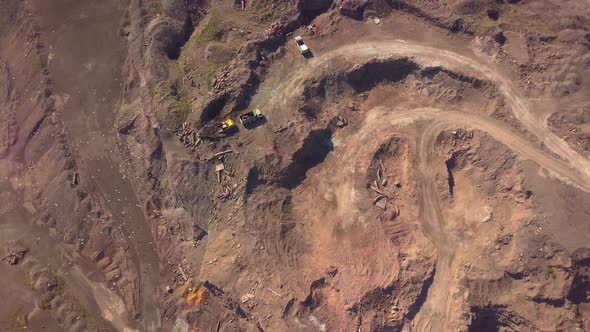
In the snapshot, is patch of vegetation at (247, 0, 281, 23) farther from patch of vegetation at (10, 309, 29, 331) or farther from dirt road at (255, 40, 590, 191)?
patch of vegetation at (10, 309, 29, 331)

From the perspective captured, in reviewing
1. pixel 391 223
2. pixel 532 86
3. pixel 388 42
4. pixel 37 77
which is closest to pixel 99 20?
pixel 37 77

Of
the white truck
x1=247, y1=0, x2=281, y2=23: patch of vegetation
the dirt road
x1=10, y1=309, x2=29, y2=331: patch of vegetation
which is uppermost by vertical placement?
x1=247, y1=0, x2=281, y2=23: patch of vegetation

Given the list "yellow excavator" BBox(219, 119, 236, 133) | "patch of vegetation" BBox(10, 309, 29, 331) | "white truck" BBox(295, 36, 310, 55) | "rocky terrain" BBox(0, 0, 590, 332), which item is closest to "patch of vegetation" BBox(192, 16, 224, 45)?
"rocky terrain" BBox(0, 0, 590, 332)

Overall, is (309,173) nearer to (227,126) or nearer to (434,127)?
(227,126)

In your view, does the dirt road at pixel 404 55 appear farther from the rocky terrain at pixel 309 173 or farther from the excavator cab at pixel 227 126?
the excavator cab at pixel 227 126

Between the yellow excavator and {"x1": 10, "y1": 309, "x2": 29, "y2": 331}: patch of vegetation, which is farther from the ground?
the yellow excavator

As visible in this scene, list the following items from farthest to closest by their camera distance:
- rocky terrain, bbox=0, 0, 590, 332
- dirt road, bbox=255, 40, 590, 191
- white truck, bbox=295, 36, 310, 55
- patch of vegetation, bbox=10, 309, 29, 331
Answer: white truck, bbox=295, 36, 310, 55
patch of vegetation, bbox=10, 309, 29, 331
dirt road, bbox=255, 40, 590, 191
rocky terrain, bbox=0, 0, 590, 332
